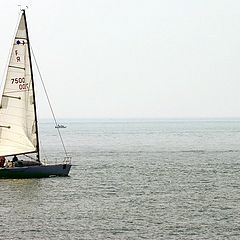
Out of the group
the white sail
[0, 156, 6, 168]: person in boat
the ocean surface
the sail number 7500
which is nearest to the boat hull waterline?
the ocean surface

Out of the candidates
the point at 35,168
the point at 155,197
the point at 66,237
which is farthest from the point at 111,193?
the point at 66,237

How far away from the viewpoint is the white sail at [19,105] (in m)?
78.8

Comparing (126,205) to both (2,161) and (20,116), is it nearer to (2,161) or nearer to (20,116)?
(2,161)

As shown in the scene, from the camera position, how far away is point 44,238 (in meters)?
47.0

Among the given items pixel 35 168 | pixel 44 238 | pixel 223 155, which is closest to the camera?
pixel 44 238

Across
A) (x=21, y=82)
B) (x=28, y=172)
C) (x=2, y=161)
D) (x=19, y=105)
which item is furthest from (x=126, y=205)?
(x=21, y=82)

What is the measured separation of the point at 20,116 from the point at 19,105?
141 cm

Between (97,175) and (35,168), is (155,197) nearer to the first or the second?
(35,168)

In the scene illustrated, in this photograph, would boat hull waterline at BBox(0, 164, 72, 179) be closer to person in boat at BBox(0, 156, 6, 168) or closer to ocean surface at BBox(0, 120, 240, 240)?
ocean surface at BBox(0, 120, 240, 240)

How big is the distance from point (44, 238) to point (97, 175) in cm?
4254

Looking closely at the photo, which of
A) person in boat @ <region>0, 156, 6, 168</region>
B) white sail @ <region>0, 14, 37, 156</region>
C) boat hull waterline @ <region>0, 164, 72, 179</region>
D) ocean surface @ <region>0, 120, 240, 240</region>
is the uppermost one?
white sail @ <region>0, 14, 37, 156</region>

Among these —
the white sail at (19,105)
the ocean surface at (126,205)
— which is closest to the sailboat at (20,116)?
the white sail at (19,105)

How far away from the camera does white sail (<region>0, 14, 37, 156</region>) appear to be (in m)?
78.8

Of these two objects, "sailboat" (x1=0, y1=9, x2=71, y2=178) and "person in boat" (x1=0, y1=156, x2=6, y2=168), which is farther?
"person in boat" (x1=0, y1=156, x2=6, y2=168)
